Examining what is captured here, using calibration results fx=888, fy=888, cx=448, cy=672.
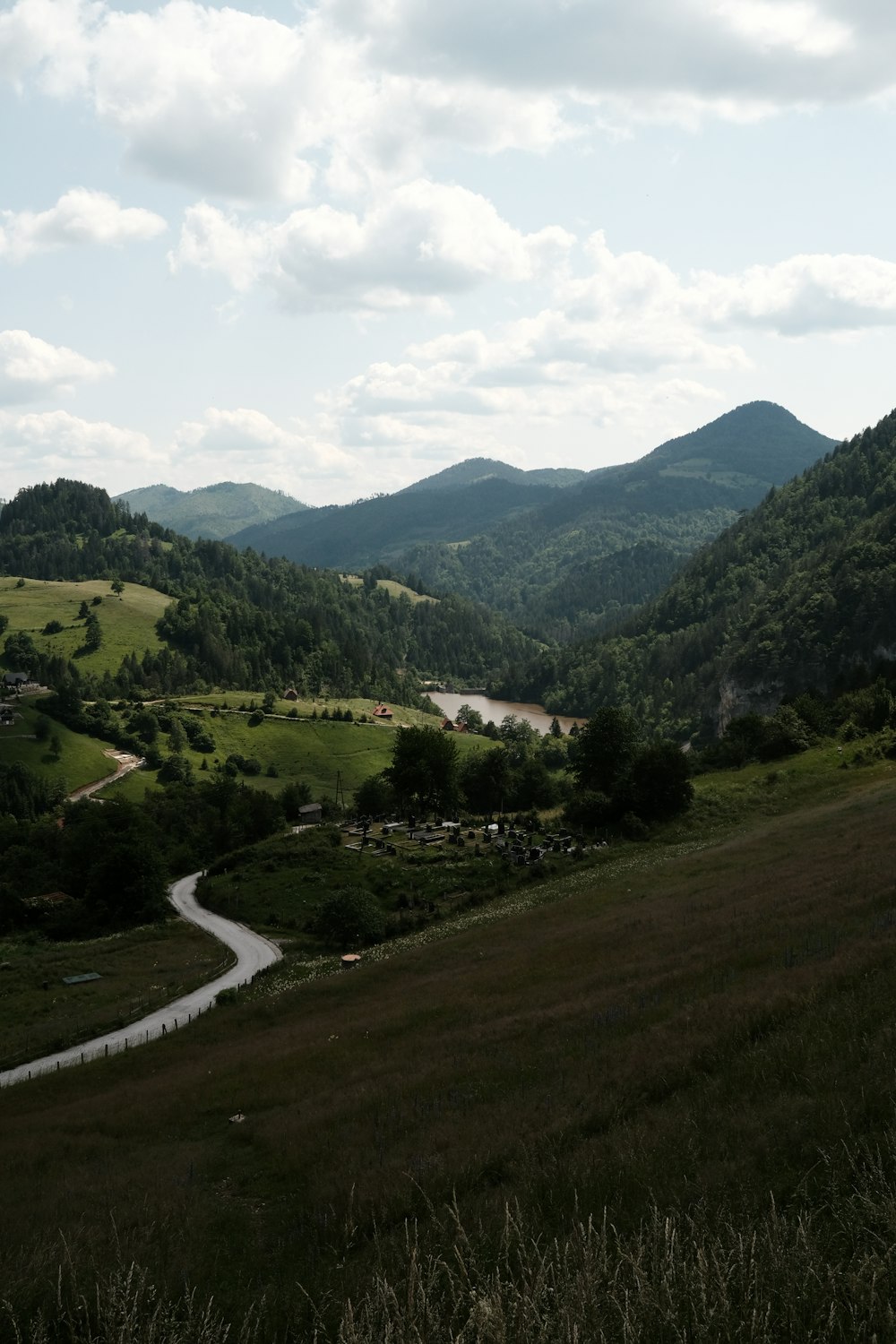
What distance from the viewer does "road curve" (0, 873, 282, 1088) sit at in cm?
4112

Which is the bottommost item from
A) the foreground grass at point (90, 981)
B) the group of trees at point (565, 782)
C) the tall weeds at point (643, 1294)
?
the foreground grass at point (90, 981)

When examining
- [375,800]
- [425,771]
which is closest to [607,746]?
[425,771]

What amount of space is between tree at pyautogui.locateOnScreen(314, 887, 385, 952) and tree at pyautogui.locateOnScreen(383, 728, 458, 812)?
45540 millimetres

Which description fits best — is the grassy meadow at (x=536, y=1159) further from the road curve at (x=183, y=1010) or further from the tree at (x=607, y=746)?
the tree at (x=607, y=746)

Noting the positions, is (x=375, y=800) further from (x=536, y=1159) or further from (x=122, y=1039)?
(x=536, y=1159)

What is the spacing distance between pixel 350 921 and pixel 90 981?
18.4m

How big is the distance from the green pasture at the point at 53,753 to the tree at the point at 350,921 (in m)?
114

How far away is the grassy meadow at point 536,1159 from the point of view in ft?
24.1

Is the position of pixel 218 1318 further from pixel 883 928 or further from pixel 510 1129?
pixel 883 928

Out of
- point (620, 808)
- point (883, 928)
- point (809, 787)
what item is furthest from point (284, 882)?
point (883, 928)

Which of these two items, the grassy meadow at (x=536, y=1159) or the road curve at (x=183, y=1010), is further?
the road curve at (x=183, y=1010)

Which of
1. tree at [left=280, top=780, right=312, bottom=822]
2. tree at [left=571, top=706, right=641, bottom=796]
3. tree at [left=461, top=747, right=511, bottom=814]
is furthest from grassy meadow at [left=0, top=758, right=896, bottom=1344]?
tree at [left=280, top=780, right=312, bottom=822]

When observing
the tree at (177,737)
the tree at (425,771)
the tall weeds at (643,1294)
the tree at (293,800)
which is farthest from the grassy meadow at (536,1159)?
the tree at (177,737)

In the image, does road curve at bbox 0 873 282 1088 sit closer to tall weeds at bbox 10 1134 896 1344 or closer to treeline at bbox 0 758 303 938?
treeline at bbox 0 758 303 938
